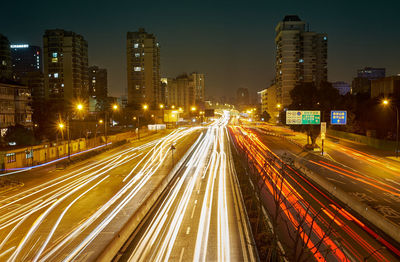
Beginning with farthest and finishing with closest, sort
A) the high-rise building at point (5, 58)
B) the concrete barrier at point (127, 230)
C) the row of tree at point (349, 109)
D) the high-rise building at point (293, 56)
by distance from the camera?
1. the high-rise building at point (293, 56)
2. the high-rise building at point (5, 58)
3. the row of tree at point (349, 109)
4. the concrete barrier at point (127, 230)

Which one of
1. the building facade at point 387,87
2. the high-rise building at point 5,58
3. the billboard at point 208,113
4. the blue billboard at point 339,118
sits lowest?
the blue billboard at point 339,118

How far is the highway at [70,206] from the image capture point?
1457cm

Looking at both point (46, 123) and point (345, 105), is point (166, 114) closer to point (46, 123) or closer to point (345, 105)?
point (46, 123)

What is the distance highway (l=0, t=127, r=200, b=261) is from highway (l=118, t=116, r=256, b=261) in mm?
1869

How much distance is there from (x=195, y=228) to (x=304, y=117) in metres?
33.4

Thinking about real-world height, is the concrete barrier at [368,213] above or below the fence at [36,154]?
below

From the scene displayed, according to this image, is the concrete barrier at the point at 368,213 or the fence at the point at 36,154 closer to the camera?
the concrete barrier at the point at 368,213

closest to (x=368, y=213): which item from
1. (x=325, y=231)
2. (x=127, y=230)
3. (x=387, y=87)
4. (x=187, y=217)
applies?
(x=325, y=231)

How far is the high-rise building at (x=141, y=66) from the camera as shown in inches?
5157

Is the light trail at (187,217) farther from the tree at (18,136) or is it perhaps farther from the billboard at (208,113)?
the billboard at (208,113)

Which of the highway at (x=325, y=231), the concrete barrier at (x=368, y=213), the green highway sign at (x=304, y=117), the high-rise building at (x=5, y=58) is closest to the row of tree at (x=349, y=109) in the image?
the green highway sign at (x=304, y=117)

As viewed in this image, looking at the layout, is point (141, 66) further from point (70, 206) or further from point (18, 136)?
point (70, 206)

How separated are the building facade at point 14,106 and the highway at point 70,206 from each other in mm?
25617

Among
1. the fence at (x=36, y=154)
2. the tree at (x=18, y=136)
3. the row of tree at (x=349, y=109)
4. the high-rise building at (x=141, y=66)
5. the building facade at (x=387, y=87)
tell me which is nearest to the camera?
the fence at (x=36, y=154)
